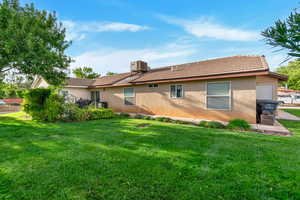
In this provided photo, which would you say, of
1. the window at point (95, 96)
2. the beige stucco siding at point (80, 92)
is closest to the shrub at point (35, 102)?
the beige stucco siding at point (80, 92)

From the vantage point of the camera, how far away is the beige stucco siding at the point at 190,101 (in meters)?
7.19

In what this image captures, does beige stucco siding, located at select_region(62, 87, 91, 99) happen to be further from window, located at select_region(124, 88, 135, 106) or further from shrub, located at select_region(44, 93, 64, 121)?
shrub, located at select_region(44, 93, 64, 121)

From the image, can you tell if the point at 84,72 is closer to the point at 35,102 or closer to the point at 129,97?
the point at 129,97

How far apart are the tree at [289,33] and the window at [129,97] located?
1103 centimetres

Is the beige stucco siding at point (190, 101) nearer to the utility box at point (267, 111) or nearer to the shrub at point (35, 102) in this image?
the utility box at point (267, 111)

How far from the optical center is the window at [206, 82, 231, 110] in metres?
7.73

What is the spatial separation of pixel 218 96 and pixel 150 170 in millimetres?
6608

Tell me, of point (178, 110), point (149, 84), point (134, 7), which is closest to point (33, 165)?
point (178, 110)

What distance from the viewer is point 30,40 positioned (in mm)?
6145

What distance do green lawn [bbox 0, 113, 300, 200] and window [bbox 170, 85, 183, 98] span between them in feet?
17.0

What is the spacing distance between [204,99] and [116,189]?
24.1ft

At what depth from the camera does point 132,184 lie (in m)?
2.43

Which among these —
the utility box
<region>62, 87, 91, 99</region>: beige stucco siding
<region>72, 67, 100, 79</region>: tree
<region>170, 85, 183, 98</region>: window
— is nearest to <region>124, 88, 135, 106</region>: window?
<region>170, 85, 183, 98</region>: window

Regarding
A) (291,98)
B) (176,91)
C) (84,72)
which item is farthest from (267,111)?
(84,72)
